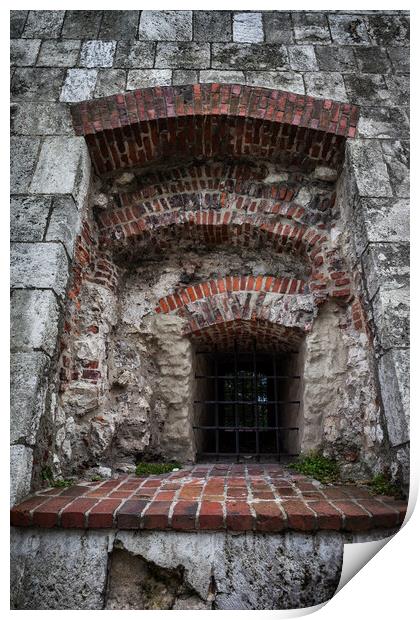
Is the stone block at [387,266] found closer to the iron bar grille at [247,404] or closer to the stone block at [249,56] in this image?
the iron bar grille at [247,404]

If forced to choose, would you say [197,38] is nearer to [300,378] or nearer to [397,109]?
[397,109]

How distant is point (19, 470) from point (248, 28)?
384 centimetres

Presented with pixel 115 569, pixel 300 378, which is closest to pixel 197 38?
pixel 300 378

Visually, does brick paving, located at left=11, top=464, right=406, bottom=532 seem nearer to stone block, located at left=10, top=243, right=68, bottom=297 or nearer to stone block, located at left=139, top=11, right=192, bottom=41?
stone block, located at left=10, top=243, right=68, bottom=297

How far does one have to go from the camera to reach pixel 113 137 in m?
3.31

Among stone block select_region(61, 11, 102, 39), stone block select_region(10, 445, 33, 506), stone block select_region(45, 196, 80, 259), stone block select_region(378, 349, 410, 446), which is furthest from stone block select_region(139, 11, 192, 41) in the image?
stone block select_region(10, 445, 33, 506)

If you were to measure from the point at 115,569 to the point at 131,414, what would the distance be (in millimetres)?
1204

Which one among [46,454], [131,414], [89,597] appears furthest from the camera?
[131,414]

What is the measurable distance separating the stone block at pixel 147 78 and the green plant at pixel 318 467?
3134mm

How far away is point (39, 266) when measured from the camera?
2.75 meters

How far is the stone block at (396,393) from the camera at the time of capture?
7.83 feet

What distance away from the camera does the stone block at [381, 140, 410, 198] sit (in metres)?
3.08

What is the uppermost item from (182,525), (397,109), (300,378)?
(397,109)

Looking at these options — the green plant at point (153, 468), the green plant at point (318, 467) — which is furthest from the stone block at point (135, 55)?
the green plant at point (318, 467)
